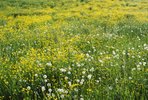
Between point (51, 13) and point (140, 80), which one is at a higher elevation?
point (140, 80)

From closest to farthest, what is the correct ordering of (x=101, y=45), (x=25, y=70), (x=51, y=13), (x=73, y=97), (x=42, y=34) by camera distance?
(x=73, y=97), (x=25, y=70), (x=101, y=45), (x=42, y=34), (x=51, y=13)

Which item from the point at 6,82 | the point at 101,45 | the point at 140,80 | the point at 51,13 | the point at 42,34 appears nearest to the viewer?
the point at 140,80

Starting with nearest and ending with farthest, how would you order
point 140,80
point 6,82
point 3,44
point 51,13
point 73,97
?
point 73,97 → point 140,80 → point 6,82 → point 3,44 → point 51,13

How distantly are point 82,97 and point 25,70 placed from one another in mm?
2003

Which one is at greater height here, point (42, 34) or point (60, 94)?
point (60, 94)

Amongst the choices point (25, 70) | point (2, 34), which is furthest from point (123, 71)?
point (2, 34)

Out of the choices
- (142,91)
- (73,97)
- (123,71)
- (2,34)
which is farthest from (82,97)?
(2,34)

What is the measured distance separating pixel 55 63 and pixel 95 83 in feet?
5.36

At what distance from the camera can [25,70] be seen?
289 inches

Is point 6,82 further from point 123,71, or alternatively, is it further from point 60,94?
point 123,71

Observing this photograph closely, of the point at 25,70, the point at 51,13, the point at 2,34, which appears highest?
the point at 25,70

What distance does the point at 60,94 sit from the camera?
6.00m

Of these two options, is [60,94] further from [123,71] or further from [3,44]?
[3,44]

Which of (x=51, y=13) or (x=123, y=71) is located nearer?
(x=123, y=71)
